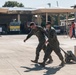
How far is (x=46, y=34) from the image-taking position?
45.3 feet

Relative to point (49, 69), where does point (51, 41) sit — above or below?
above

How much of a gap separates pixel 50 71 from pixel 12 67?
169 cm

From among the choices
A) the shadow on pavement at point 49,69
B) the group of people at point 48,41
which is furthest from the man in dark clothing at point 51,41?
the shadow on pavement at point 49,69

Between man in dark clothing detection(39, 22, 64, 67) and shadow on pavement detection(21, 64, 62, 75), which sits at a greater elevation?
man in dark clothing detection(39, 22, 64, 67)

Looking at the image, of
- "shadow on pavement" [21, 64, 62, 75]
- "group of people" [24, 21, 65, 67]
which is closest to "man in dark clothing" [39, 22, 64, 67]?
"group of people" [24, 21, 65, 67]

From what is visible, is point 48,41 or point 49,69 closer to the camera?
point 49,69

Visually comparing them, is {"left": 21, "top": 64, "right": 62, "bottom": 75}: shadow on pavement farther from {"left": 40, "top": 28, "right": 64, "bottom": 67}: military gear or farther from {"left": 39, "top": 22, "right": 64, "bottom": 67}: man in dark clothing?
{"left": 40, "top": 28, "right": 64, "bottom": 67}: military gear

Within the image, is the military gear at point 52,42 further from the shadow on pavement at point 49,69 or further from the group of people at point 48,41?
the shadow on pavement at point 49,69

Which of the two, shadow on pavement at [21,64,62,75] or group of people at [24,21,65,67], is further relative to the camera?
group of people at [24,21,65,67]

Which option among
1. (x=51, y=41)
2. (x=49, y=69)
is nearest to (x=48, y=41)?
(x=51, y=41)

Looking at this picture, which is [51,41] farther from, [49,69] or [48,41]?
[49,69]

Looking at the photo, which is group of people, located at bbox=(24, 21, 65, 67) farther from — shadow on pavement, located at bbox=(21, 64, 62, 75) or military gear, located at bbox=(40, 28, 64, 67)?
shadow on pavement, located at bbox=(21, 64, 62, 75)

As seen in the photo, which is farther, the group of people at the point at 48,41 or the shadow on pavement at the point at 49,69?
the group of people at the point at 48,41

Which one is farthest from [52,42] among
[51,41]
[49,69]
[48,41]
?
[49,69]
